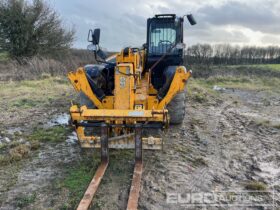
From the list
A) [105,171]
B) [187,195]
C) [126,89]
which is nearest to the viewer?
[187,195]

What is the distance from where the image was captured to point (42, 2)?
25.1 meters

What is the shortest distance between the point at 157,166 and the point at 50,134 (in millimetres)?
2782

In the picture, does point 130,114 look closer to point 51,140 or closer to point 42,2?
point 51,140

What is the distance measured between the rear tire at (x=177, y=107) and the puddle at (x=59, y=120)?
257 cm

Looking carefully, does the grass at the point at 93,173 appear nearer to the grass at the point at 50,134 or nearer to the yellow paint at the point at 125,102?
the yellow paint at the point at 125,102

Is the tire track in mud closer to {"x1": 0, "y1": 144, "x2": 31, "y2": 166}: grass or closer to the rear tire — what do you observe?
the rear tire

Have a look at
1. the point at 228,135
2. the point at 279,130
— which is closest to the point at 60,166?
the point at 228,135

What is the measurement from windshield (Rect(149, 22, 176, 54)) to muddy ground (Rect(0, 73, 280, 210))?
6.38 feet

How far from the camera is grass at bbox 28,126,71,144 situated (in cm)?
678

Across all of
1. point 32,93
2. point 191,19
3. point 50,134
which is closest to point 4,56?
point 32,93

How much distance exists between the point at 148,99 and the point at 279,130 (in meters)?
3.74

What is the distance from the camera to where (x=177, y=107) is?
7.52 meters

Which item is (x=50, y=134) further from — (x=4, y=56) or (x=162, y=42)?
(x=4, y=56)

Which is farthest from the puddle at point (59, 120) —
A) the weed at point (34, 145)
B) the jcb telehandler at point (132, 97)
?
the weed at point (34, 145)
